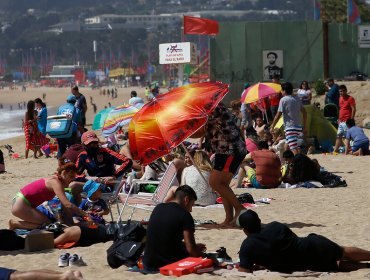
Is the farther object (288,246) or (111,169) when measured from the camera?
(111,169)

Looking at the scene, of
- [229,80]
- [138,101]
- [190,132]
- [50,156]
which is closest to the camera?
[190,132]

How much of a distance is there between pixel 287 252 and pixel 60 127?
28.5 ft

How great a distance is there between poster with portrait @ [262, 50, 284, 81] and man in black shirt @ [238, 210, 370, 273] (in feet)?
66.2

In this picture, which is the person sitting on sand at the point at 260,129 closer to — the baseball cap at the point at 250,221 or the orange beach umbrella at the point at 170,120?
the orange beach umbrella at the point at 170,120

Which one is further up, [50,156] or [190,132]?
[190,132]

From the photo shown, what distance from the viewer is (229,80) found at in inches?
1078

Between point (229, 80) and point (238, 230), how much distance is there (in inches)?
719

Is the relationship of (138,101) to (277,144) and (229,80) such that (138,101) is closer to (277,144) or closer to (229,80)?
(277,144)

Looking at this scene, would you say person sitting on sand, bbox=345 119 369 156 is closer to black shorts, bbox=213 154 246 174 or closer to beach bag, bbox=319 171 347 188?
beach bag, bbox=319 171 347 188

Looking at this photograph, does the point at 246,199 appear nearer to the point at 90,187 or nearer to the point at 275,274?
the point at 90,187

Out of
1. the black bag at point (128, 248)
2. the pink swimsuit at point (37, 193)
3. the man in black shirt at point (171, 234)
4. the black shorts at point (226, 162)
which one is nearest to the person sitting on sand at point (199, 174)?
the black shorts at point (226, 162)

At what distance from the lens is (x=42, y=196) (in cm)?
886

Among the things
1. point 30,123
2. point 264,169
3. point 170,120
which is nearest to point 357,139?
point 264,169

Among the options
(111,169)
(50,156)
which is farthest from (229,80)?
(111,169)
